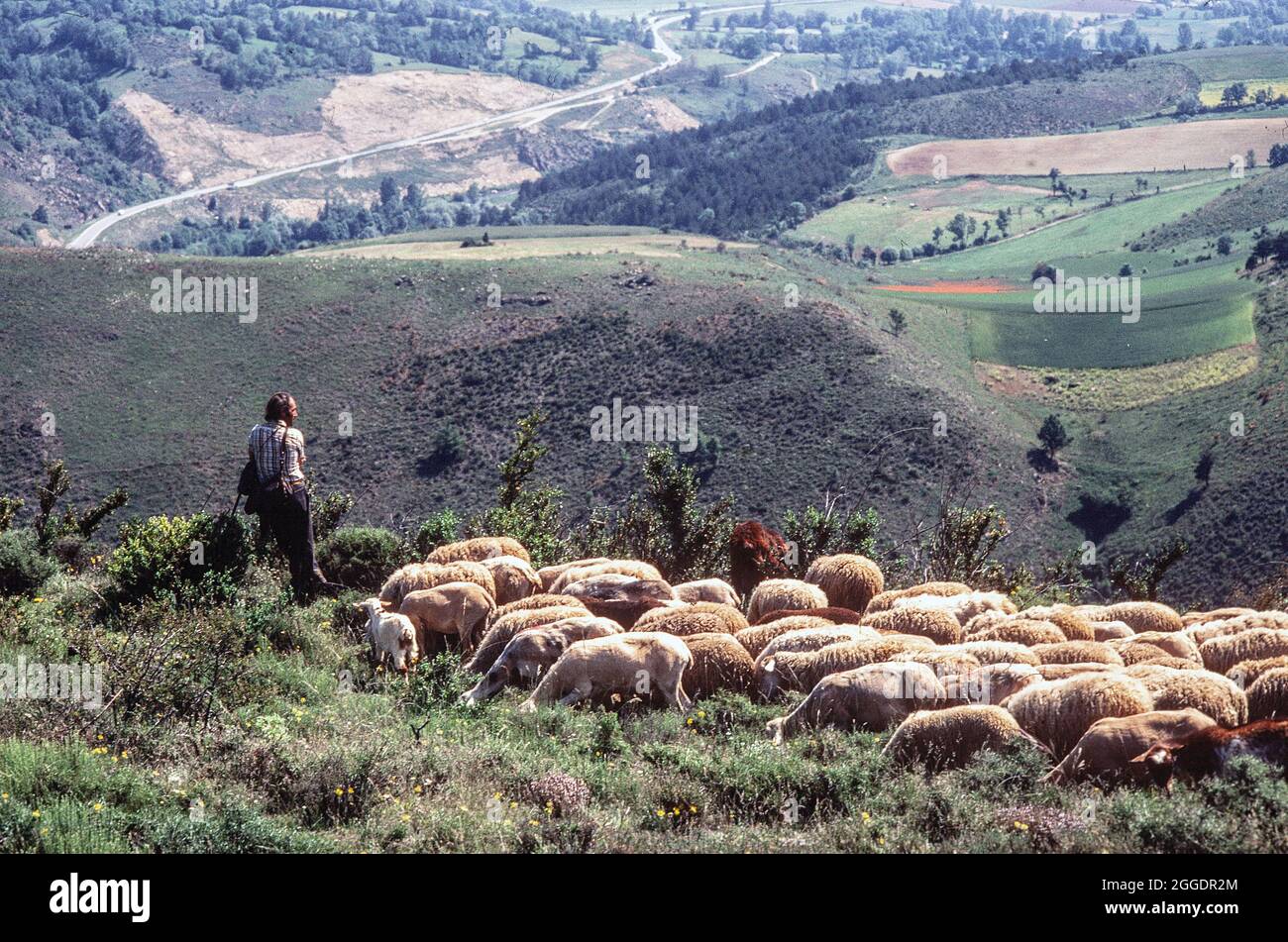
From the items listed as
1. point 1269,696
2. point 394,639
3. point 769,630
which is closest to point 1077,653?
point 1269,696

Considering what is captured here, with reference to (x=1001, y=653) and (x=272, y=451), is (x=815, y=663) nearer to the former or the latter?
(x=1001, y=653)

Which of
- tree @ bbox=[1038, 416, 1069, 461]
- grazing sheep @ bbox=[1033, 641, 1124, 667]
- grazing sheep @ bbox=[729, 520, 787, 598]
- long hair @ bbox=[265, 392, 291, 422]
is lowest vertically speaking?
tree @ bbox=[1038, 416, 1069, 461]

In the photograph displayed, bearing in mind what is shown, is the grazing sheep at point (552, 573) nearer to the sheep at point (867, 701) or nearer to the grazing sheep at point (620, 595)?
the grazing sheep at point (620, 595)

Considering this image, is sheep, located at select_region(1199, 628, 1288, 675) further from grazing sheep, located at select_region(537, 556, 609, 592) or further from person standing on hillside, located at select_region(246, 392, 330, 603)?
Answer: person standing on hillside, located at select_region(246, 392, 330, 603)

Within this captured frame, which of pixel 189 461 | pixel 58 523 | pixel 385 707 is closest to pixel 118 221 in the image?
pixel 189 461

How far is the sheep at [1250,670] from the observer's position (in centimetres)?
1118

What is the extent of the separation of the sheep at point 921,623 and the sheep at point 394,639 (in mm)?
4648

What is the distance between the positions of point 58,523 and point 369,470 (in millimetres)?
54372

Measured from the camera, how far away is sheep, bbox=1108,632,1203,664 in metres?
12.8

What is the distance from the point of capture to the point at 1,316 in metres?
85.1

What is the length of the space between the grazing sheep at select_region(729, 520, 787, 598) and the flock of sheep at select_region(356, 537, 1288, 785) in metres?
1.39

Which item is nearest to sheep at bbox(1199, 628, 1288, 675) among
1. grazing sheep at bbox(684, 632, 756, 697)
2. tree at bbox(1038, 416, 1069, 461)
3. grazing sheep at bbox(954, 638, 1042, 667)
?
grazing sheep at bbox(954, 638, 1042, 667)

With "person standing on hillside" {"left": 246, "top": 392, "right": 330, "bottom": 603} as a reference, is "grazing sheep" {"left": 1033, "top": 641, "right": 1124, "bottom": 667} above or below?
below

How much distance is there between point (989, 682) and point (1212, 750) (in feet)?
8.21
